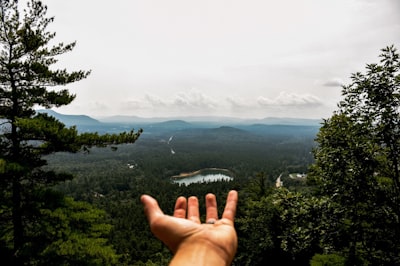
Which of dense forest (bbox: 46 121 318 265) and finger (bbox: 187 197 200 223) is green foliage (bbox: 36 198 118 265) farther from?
finger (bbox: 187 197 200 223)

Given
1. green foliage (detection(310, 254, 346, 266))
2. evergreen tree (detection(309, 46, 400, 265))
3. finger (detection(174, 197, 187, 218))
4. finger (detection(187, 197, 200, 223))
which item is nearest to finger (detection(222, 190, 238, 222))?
finger (detection(187, 197, 200, 223))

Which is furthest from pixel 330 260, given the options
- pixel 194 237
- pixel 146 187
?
pixel 146 187

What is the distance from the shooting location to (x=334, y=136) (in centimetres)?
549

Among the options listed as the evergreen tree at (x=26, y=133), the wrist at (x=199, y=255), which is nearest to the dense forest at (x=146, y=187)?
the evergreen tree at (x=26, y=133)

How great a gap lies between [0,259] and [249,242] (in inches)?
530

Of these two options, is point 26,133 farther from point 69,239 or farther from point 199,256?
point 199,256

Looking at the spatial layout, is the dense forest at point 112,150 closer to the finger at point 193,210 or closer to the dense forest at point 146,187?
the dense forest at point 146,187

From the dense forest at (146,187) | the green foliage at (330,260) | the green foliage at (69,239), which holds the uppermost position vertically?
the green foliage at (69,239)

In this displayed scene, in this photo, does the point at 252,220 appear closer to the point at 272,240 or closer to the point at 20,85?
the point at 272,240

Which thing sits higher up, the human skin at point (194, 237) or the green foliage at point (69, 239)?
the human skin at point (194, 237)

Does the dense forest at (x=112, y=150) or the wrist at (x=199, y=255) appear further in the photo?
the dense forest at (x=112, y=150)

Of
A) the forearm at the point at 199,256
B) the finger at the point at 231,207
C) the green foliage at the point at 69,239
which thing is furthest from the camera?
the green foliage at the point at 69,239

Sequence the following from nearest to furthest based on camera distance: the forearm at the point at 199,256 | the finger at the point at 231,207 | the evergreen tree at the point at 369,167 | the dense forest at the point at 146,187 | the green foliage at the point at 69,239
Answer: the forearm at the point at 199,256
the finger at the point at 231,207
the evergreen tree at the point at 369,167
the green foliage at the point at 69,239
the dense forest at the point at 146,187

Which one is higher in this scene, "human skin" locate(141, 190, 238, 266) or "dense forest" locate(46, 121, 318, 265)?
"human skin" locate(141, 190, 238, 266)
